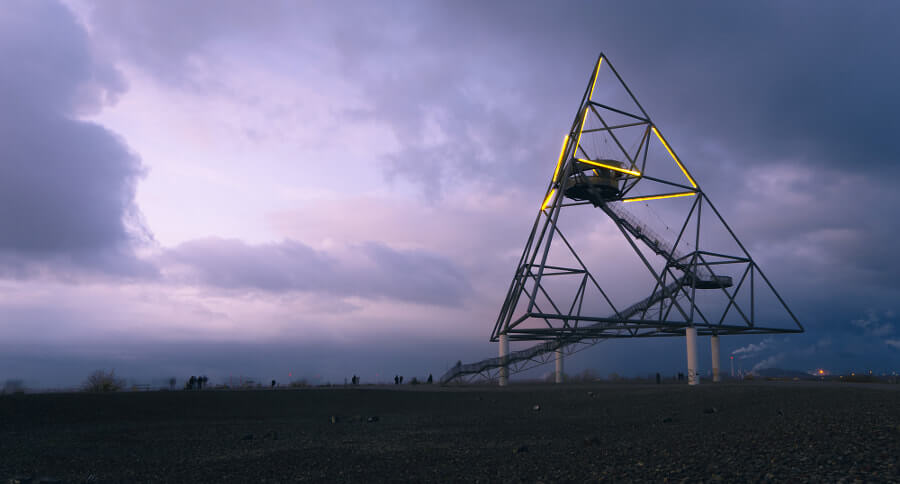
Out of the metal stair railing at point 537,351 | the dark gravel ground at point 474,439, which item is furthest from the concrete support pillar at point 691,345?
the dark gravel ground at point 474,439

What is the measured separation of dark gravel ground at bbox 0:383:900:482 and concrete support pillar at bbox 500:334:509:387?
1262 cm

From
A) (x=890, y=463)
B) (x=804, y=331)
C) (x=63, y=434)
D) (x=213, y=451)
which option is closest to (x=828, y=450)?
(x=890, y=463)

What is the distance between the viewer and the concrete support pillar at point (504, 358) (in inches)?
1495

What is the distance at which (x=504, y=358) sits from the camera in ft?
126

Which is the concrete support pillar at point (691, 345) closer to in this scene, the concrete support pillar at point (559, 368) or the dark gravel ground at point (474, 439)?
the concrete support pillar at point (559, 368)

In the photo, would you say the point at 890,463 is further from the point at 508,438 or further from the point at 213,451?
the point at 213,451

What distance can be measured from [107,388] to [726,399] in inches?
1329

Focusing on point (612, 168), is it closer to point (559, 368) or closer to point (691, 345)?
point (691, 345)

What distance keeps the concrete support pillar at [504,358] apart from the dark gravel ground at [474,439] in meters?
12.6

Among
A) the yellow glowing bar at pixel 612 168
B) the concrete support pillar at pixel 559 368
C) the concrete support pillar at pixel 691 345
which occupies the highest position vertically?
Result: the yellow glowing bar at pixel 612 168

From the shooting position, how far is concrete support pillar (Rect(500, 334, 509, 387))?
38.0 meters

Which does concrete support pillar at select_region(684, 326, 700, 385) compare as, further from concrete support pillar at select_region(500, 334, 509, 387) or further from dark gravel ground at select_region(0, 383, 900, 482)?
dark gravel ground at select_region(0, 383, 900, 482)

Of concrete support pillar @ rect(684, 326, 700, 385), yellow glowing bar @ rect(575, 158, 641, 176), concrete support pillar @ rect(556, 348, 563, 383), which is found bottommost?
concrete support pillar @ rect(556, 348, 563, 383)

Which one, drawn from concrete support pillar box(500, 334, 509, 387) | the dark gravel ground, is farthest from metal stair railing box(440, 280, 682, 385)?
the dark gravel ground
